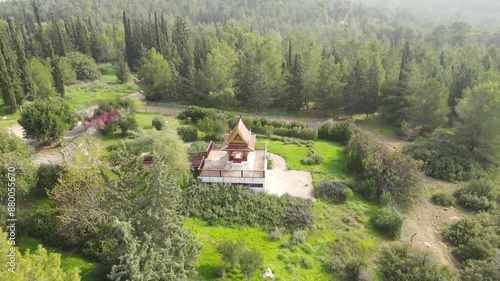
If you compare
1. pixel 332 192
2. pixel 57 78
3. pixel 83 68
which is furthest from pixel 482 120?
pixel 83 68

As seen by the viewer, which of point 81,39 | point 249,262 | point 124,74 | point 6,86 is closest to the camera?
point 249,262

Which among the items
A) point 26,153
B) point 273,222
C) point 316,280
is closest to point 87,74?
point 26,153

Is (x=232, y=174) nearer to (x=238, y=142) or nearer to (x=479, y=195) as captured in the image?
(x=238, y=142)

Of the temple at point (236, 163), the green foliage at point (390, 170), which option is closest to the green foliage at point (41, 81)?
the temple at point (236, 163)

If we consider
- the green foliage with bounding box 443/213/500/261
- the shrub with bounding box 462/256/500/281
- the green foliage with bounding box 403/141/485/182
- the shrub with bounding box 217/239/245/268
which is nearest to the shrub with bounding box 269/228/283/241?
the shrub with bounding box 217/239/245/268

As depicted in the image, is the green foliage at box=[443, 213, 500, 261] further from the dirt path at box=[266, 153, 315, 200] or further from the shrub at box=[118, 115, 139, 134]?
the shrub at box=[118, 115, 139, 134]

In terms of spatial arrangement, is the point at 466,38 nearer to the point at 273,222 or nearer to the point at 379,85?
the point at 379,85
